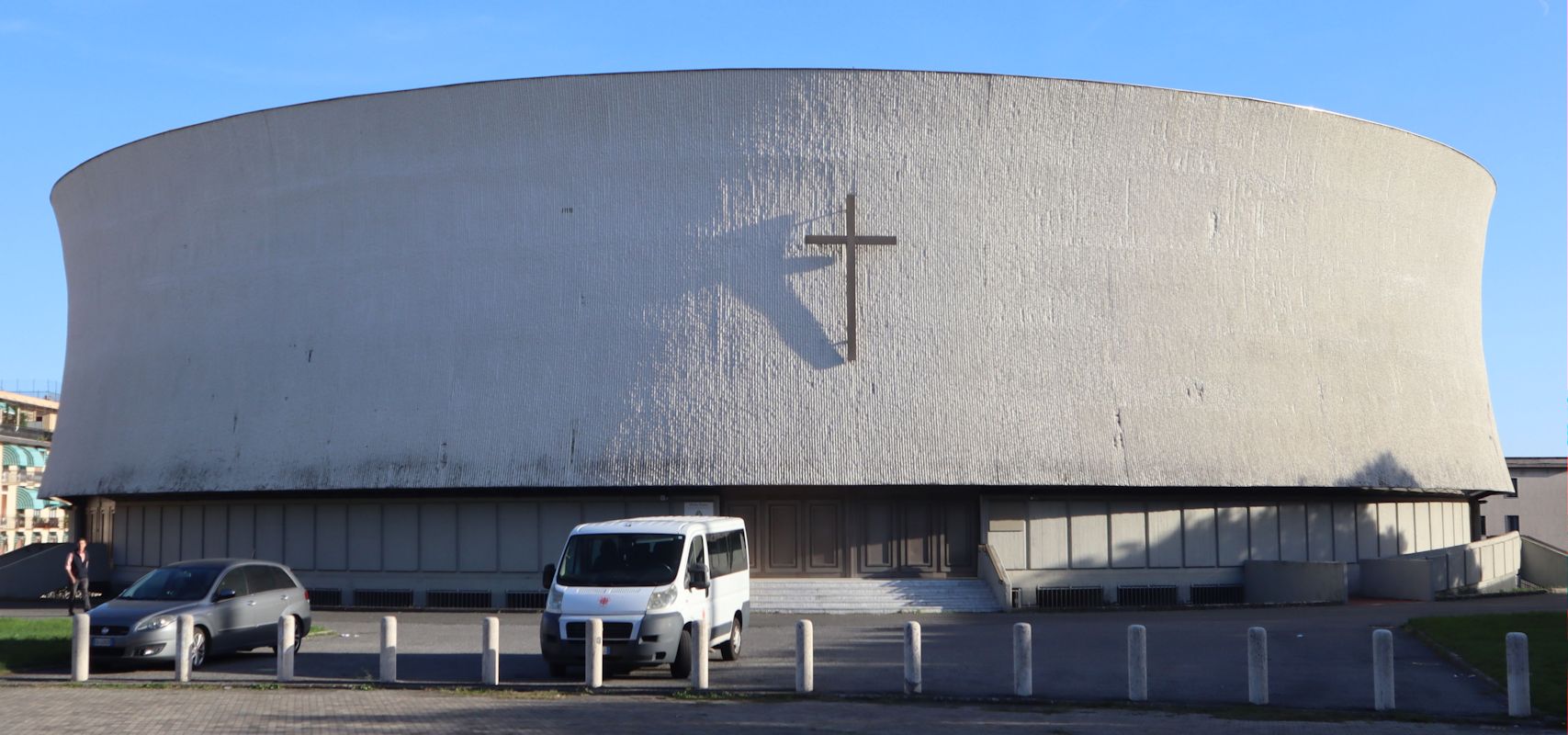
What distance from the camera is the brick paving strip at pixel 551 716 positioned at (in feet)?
39.5

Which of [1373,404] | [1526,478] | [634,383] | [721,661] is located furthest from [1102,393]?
[1526,478]

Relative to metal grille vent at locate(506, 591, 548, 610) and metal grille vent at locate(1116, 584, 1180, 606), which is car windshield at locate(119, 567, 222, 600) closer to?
metal grille vent at locate(506, 591, 548, 610)

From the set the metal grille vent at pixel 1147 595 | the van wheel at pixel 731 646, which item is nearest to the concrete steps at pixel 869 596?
the metal grille vent at pixel 1147 595

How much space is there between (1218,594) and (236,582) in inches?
833

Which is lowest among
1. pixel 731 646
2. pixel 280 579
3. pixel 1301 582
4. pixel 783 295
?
pixel 1301 582

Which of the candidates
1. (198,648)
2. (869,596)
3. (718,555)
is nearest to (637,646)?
(718,555)

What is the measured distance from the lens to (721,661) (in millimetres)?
17609

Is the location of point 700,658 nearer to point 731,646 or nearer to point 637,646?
point 637,646

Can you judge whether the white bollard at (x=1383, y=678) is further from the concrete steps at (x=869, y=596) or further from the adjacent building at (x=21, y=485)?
the adjacent building at (x=21, y=485)

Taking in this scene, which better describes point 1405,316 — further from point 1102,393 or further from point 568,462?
point 568,462

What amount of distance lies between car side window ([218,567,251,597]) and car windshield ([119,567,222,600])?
131 mm

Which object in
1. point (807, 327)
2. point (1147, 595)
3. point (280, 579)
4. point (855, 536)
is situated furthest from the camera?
point (1147, 595)

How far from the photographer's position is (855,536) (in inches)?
1173

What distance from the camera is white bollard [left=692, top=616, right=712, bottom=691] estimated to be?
14.4 metres
